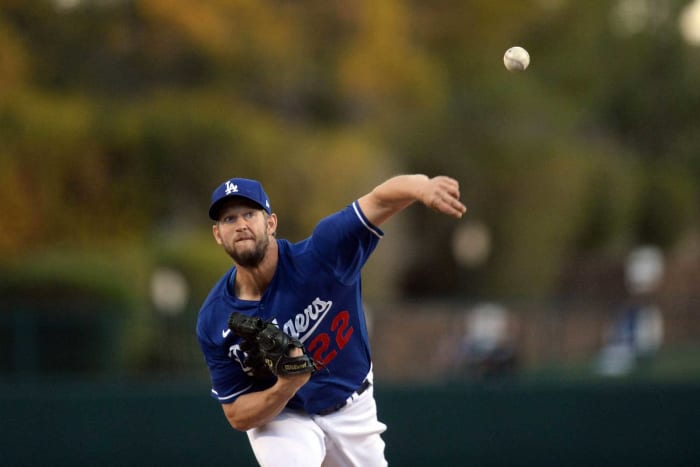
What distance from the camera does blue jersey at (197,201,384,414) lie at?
20.5 ft

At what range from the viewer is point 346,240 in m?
6.20

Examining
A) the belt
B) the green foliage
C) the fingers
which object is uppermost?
the green foliage

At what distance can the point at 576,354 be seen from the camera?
45.5ft

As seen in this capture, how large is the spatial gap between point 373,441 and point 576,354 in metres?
7.47

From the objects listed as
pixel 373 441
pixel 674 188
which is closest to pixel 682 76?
pixel 674 188

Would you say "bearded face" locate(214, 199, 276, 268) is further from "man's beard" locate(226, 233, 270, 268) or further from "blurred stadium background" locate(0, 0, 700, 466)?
"blurred stadium background" locate(0, 0, 700, 466)

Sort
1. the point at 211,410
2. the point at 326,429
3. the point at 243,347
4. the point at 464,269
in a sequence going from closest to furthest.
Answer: the point at 243,347, the point at 326,429, the point at 211,410, the point at 464,269

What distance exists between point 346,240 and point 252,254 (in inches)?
19.7

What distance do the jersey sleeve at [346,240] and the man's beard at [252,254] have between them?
322 mm

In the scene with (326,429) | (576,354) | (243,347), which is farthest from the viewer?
(576,354)

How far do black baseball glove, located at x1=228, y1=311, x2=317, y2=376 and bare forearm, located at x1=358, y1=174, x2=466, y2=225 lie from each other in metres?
0.75

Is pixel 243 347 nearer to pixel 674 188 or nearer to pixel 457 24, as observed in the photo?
pixel 457 24

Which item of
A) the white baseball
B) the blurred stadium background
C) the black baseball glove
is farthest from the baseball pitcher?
the blurred stadium background

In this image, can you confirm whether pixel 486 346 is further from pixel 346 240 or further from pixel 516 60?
pixel 346 240
